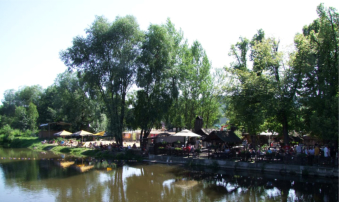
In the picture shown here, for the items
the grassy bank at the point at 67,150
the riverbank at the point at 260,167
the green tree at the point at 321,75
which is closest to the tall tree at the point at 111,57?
the grassy bank at the point at 67,150

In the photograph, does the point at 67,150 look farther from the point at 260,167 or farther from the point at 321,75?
the point at 321,75

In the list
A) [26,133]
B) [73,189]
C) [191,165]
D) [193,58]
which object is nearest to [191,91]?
[193,58]

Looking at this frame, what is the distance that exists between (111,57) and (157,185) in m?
19.0

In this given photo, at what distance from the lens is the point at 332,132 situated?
54.6ft

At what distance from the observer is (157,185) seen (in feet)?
57.2

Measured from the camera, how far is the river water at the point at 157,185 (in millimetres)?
14383

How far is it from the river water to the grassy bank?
5.64 meters

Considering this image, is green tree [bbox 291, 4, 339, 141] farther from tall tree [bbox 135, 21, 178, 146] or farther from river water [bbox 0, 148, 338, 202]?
tall tree [bbox 135, 21, 178, 146]

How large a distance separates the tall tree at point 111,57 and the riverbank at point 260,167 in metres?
9.29

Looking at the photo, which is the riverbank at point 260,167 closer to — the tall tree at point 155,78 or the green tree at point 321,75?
the green tree at point 321,75

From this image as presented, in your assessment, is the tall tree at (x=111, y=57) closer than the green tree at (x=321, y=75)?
No

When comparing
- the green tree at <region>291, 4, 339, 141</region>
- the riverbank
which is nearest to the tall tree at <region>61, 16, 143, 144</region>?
the riverbank

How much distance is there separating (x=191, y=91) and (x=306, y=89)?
62.2 feet

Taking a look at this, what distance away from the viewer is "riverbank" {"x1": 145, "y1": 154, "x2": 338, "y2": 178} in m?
17.5
